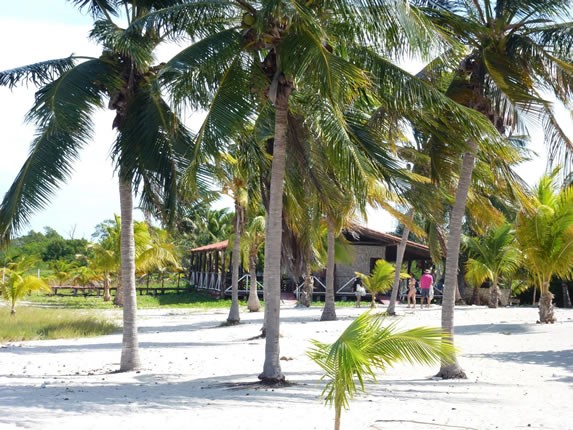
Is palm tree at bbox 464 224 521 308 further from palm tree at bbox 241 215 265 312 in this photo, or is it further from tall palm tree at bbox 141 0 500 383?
tall palm tree at bbox 141 0 500 383

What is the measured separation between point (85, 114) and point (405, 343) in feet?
21.9

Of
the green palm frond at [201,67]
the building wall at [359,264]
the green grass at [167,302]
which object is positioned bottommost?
the green grass at [167,302]

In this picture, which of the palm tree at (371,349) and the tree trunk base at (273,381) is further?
the tree trunk base at (273,381)

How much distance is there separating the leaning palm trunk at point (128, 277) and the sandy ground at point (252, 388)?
0.34m

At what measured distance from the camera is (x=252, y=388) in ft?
33.1

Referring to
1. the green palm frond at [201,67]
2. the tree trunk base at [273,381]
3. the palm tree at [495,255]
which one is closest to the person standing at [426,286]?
the palm tree at [495,255]

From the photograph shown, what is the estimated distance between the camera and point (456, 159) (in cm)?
1127

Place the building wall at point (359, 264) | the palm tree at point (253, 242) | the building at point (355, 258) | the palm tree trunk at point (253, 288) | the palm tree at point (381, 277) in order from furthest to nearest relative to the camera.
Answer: the building wall at point (359, 264)
the building at point (355, 258)
the palm tree at point (381, 277)
the palm tree trunk at point (253, 288)
the palm tree at point (253, 242)

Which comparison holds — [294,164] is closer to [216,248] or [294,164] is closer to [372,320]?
[372,320]

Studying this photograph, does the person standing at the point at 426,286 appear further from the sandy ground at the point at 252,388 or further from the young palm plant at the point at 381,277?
the sandy ground at the point at 252,388

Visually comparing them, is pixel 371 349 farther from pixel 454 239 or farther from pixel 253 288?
pixel 253 288

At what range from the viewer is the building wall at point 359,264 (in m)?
35.7

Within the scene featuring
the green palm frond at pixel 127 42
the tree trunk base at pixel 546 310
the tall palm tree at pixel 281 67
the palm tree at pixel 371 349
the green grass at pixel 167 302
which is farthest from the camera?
the green grass at pixel 167 302

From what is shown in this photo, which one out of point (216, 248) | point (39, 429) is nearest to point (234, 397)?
point (39, 429)
